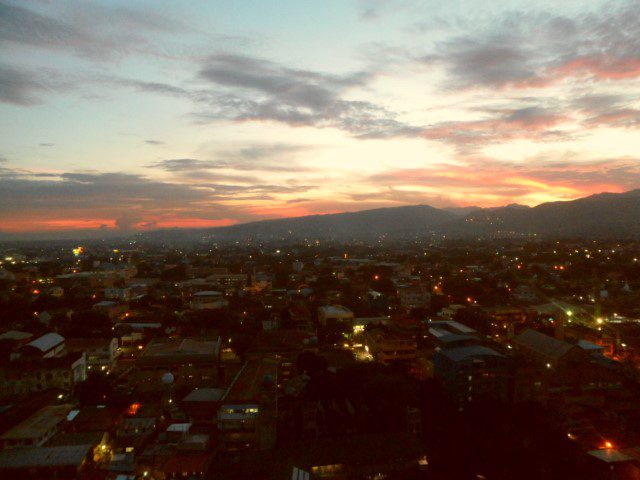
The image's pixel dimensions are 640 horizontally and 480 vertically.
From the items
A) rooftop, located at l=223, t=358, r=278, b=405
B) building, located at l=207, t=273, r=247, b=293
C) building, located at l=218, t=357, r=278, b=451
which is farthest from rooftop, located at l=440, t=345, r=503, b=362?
building, located at l=207, t=273, r=247, b=293

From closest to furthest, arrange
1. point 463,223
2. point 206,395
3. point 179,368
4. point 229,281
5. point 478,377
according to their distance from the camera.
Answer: point 206,395, point 478,377, point 179,368, point 229,281, point 463,223

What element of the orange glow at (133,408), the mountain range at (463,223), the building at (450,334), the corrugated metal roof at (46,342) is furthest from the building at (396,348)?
the mountain range at (463,223)

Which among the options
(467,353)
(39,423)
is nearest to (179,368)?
(39,423)

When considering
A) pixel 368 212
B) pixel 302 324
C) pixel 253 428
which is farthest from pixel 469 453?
pixel 368 212

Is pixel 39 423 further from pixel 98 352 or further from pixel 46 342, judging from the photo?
pixel 46 342

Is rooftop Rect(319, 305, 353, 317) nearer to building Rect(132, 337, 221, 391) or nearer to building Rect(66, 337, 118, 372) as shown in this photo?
building Rect(132, 337, 221, 391)

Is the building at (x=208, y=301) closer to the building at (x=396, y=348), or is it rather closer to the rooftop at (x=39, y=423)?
the building at (x=396, y=348)

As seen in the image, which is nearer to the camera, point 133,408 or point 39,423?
point 39,423
